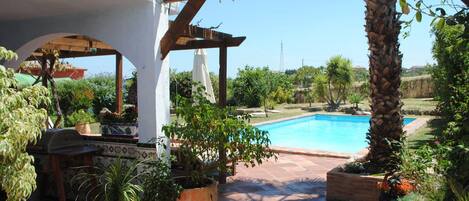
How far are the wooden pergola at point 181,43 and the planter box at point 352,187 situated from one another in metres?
2.50

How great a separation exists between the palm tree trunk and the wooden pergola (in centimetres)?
232

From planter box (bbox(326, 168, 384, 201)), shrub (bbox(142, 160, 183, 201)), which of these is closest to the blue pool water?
planter box (bbox(326, 168, 384, 201))

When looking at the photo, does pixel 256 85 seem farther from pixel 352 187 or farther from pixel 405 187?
pixel 405 187

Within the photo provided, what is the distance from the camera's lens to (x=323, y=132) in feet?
60.2

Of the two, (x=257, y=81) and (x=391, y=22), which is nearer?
(x=391, y=22)

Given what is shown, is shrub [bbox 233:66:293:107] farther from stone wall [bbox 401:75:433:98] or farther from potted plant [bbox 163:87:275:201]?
potted plant [bbox 163:87:275:201]

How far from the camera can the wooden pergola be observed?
5.77m

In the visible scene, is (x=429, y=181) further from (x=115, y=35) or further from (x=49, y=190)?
(x=49, y=190)

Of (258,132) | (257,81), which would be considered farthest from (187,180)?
(257,81)

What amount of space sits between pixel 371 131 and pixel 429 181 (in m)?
2.01

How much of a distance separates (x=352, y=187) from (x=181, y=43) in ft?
14.5

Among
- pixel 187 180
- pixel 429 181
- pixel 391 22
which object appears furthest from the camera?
pixel 391 22

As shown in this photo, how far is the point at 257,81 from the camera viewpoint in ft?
80.5

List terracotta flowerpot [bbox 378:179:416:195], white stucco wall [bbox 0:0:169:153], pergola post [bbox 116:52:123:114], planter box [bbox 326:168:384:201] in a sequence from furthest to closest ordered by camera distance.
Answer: pergola post [bbox 116:52:123:114] → planter box [bbox 326:168:384:201] → white stucco wall [bbox 0:0:169:153] → terracotta flowerpot [bbox 378:179:416:195]
